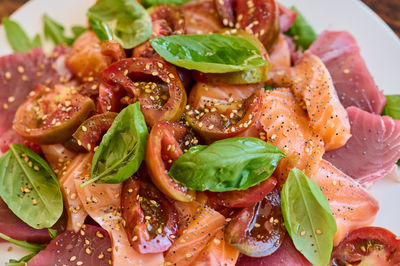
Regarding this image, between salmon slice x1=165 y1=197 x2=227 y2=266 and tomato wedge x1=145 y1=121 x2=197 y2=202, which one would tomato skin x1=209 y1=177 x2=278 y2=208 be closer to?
salmon slice x1=165 y1=197 x2=227 y2=266

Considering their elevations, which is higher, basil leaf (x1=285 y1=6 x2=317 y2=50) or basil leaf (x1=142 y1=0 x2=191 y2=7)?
basil leaf (x1=142 y1=0 x2=191 y2=7)

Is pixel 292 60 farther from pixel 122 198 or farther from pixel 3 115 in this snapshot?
pixel 3 115

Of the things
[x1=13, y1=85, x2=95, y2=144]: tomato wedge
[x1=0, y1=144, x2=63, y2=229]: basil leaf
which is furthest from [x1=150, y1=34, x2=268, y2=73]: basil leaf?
[x1=0, y1=144, x2=63, y2=229]: basil leaf

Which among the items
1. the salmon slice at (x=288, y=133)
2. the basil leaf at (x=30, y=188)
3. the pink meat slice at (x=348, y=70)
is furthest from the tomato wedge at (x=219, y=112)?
the basil leaf at (x=30, y=188)

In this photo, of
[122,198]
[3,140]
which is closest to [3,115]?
[3,140]

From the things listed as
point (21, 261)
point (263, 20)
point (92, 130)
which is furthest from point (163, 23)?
point (21, 261)

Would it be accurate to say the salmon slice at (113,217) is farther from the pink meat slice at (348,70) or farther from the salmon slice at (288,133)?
the pink meat slice at (348,70)

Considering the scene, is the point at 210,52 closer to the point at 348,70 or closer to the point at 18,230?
the point at 348,70
